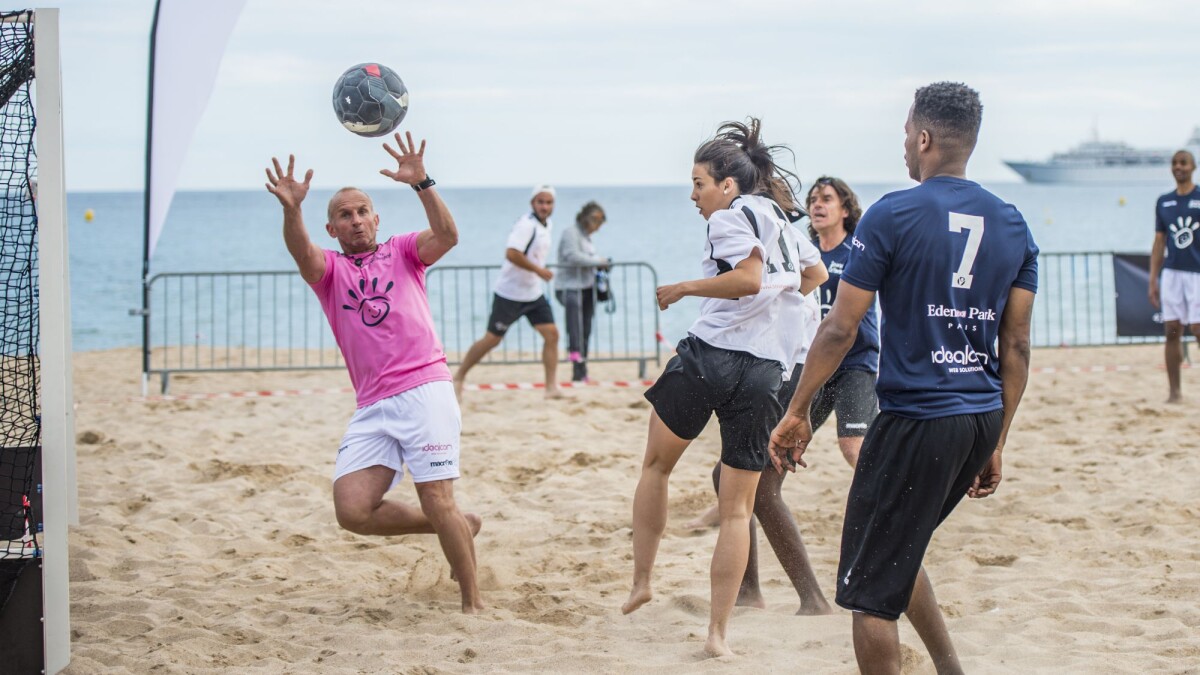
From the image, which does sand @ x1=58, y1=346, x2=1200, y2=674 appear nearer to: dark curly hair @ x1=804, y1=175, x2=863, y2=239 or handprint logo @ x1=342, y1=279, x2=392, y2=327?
handprint logo @ x1=342, y1=279, x2=392, y2=327

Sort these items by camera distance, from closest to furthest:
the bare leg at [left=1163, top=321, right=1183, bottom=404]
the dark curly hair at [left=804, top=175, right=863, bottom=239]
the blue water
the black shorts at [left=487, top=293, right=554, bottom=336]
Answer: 1. the dark curly hair at [left=804, top=175, right=863, bottom=239]
2. the bare leg at [left=1163, top=321, right=1183, bottom=404]
3. the black shorts at [left=487, top=293, right=554, bottom=336]
4. the blue water

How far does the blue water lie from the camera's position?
2733 cm

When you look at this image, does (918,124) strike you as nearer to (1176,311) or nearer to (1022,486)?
(1022,486)

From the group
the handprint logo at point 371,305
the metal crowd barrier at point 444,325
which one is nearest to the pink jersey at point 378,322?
the handprint logo at point 371,305

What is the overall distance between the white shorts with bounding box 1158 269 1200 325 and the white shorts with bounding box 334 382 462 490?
701cm

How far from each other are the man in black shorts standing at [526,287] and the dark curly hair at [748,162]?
18.7 feet

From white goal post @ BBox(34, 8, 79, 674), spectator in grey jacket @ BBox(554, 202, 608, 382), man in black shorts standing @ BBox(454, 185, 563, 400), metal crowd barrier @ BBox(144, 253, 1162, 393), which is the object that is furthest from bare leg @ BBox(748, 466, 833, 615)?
spectator in grey jacket @ BBox(554, 202, 608, 382)

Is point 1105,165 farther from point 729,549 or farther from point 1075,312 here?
point 729,549

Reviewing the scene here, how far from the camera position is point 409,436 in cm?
458

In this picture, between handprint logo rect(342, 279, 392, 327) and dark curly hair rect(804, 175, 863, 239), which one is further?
dark curly hair rect(804, 175, 863, 239)

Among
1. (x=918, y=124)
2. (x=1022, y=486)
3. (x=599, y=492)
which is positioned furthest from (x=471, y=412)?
(x=918, y=124)

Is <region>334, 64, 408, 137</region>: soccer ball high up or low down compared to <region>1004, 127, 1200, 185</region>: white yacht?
down

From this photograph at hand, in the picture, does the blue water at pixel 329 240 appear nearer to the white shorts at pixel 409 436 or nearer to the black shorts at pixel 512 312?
the black shorts at pixel 512 312

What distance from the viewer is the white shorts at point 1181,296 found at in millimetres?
9148
